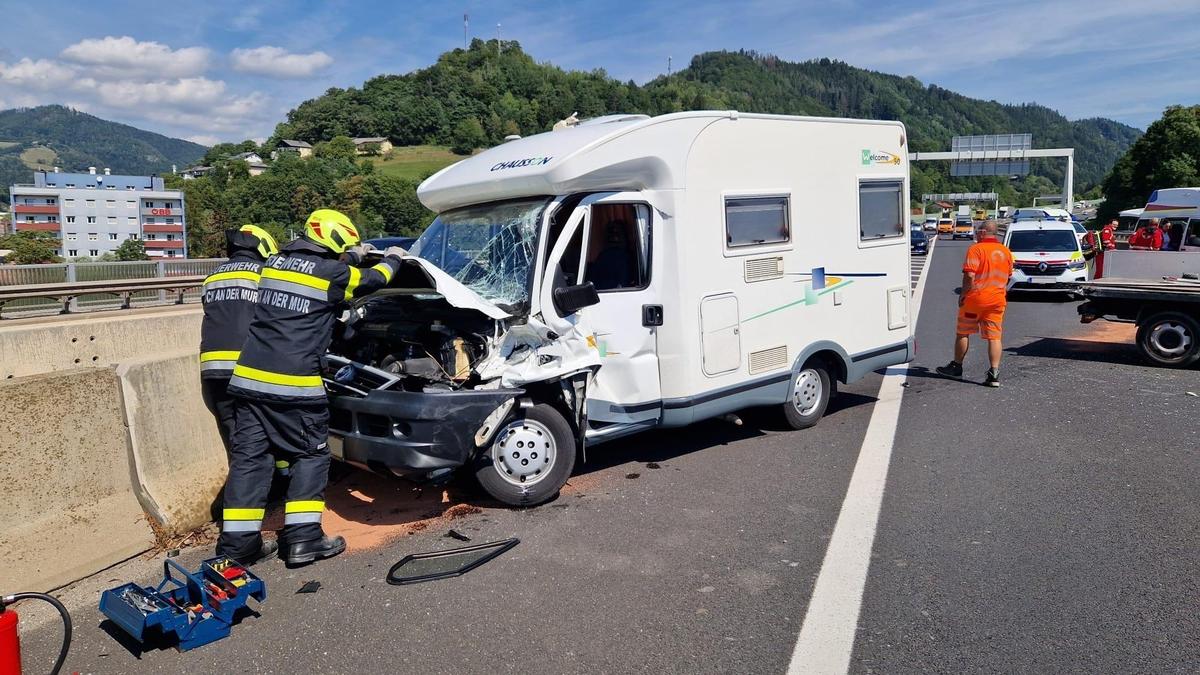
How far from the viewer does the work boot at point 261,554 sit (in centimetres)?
451

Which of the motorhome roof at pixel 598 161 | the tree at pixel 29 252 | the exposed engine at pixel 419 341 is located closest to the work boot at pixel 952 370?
the motorhome roof at pixel 598 161

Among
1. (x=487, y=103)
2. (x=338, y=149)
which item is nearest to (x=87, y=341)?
(x=338, y=149)

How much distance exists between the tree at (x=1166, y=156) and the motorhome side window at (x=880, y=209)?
50268mm

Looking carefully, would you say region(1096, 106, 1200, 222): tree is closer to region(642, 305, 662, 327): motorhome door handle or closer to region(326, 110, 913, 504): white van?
region(326, 110, 913, 504): white van

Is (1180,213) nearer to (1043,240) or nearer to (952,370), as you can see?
(1043,240)

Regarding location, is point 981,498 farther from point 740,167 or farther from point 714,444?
point 740,167

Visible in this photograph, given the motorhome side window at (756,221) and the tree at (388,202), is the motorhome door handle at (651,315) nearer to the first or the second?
the motorhome side window at (756,221)

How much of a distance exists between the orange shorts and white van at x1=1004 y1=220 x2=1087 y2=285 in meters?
9.36

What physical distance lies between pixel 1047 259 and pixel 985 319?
10.7 metres

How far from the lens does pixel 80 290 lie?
1362 cm

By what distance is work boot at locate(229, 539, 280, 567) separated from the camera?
178 inches

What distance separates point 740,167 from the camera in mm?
6367

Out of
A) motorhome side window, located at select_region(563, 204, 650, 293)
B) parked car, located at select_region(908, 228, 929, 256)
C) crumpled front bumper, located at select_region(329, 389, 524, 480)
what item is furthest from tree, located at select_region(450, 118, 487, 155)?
crumpled front bumper, located at select_region(329, 389, 524, 480)

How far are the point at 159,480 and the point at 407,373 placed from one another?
155cm
